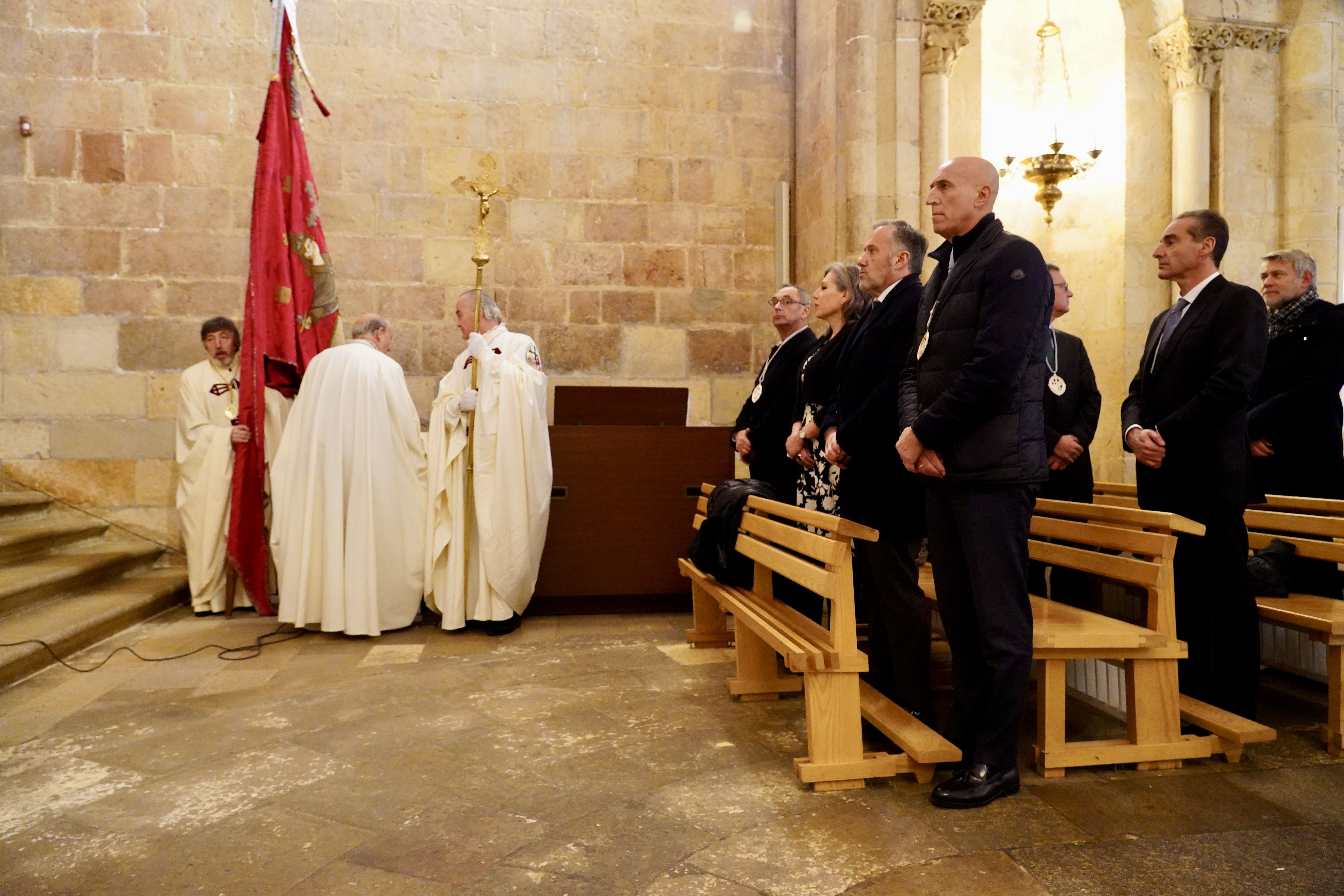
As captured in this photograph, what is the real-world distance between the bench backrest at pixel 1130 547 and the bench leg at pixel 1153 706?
11cm

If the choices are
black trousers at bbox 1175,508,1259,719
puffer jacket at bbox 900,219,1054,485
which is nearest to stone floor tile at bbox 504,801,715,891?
puffer jacket at bbox 900,219,1054,485

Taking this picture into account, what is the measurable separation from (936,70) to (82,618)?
18.5ft

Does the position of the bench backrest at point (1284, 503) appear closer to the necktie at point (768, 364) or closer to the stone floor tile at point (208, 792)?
the necktie at point (768, 364)

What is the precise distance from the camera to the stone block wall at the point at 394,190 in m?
5.98

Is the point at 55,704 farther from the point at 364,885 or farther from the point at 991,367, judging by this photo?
the point at 991,367

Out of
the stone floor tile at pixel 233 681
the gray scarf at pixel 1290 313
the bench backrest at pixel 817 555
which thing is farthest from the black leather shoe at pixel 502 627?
the gray scarf at pixel 1290 313

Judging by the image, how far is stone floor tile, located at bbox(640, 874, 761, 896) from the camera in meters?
1.91

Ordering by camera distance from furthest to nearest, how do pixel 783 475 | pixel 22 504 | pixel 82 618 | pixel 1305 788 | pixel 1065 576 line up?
pixel 22 504 < pixel 82 618 < pixel 783 475 < pixel 1065 576 < pixel 1305 788

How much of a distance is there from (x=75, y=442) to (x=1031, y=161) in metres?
7.09

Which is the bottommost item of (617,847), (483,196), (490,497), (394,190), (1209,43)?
(617,847)

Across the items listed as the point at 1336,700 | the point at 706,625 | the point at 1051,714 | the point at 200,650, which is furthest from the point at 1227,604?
the point at 200,650

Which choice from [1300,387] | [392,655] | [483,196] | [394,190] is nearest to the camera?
[1300,387]

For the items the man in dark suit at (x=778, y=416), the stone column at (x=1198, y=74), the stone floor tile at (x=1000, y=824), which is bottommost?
the stone floor tile at (x=1000, y=824)

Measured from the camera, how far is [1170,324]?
10.3ft
